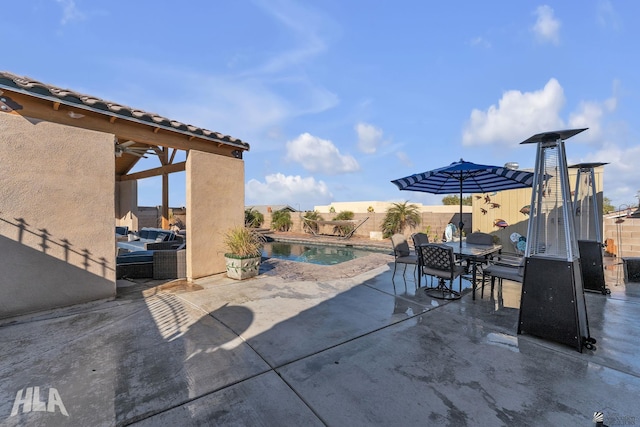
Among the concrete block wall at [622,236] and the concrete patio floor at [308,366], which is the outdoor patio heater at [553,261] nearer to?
the concrete patio floor at [308,366]

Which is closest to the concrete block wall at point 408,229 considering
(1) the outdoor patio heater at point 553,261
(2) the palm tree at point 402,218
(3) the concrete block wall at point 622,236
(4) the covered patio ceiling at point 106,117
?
(2) the palm tree at point 402,218

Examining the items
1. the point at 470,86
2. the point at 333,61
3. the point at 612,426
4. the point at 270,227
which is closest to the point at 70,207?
the point at 612,426

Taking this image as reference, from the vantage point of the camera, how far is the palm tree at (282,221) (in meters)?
18.7

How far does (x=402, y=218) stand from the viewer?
1336cm

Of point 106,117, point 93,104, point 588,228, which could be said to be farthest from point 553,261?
Answer: point 106,117

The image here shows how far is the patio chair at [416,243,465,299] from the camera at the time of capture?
4121 mm

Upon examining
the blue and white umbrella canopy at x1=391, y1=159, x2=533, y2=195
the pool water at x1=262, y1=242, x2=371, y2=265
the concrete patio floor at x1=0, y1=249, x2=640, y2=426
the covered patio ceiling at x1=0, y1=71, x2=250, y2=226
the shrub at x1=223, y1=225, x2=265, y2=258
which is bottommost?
the pool water at x1=262, y1=242, x2=371, y2=265

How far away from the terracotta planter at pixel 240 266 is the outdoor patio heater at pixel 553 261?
14.9 feet

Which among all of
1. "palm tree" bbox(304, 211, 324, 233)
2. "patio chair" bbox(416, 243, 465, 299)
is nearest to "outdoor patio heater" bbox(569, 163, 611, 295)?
"patio chair" bbox(416, 243, 465, 299)

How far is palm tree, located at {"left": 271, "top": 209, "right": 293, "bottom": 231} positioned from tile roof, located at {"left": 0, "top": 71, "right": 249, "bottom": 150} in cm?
1326

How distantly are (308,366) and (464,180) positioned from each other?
5.47 m

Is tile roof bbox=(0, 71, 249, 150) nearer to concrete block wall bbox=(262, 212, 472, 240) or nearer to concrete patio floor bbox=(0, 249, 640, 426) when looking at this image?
concrete patio floor bbox=(0, 249, 640, 426)

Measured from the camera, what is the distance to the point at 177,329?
3.17 metres

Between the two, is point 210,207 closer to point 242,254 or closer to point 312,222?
point 242,254
